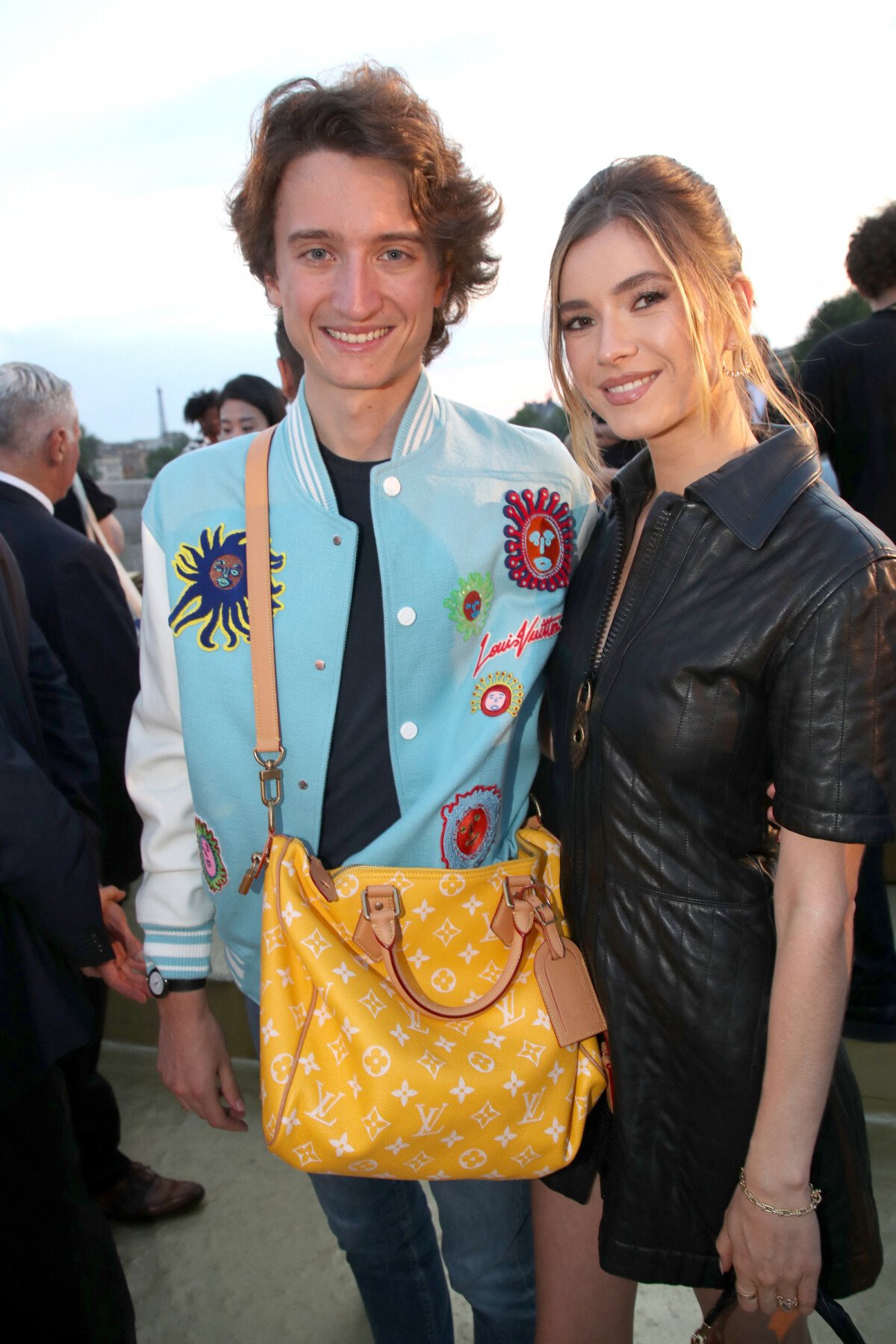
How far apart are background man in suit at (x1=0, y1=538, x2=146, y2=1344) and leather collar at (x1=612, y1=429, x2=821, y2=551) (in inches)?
44.1

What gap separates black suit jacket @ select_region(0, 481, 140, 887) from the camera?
8.38 feet

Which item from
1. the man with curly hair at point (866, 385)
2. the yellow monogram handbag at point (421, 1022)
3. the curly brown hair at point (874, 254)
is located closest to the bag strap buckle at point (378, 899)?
the yellow monogram handbag at point (421, 1022)

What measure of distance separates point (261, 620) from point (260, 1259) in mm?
1794

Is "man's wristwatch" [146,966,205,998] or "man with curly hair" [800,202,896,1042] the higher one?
"man with curly hair" [800,202,896,1042]

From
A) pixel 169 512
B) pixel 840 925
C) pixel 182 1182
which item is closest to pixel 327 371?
pixel 169 512

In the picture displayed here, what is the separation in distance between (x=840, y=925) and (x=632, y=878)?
270 millimetres

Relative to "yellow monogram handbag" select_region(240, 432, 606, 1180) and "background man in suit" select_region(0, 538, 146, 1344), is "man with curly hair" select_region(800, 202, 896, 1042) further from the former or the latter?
"background man in suit" select_region(0, 538, 146, 1344)

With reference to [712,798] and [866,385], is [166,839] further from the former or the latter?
[866,385]

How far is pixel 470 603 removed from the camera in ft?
5.12

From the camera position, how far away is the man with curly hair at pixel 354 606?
60.2 inches

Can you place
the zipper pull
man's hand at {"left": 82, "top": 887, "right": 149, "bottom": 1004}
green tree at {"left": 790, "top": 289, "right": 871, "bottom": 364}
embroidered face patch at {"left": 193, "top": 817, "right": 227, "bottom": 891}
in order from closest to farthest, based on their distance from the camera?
the zipper pull, embroidered face patch at {"left": 193, "top": 817, "right": 227, "bottom": 891}, man's hand at {"left": 82, "top": 887, "right": 149, "bottom": 1004}, green tree at {"left": 790, "top": 289, "right": 871, "bottom": 364}

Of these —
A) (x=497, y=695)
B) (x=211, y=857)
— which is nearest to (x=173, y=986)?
(x=211, y=857)

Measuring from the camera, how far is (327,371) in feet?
5.06

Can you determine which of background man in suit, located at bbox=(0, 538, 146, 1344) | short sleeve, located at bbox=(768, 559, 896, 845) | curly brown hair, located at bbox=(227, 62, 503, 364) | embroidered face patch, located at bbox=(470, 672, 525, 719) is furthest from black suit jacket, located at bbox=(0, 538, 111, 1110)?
short sleeve, located at bbox=(768, 559, 896, 845)
